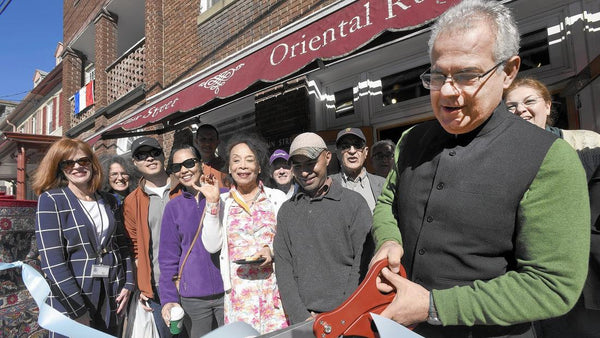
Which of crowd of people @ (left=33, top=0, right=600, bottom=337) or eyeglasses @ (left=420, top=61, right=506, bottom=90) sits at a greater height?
eyeglasses @ (left=420, top=61, right=506, bottom=90)

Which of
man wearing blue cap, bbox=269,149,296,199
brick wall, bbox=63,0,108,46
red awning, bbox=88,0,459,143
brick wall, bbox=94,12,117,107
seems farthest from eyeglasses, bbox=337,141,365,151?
brick wall, bbox=63,0,108,46

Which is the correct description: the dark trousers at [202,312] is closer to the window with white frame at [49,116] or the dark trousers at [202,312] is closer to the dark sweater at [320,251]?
the dark sweater at [320,251]

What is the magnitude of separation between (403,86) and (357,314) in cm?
437

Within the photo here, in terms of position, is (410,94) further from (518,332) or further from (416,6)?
(518,332)

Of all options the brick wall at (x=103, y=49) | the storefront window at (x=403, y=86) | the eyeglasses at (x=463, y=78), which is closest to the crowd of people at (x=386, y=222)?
the eyeglasses at (x=463, y=78)

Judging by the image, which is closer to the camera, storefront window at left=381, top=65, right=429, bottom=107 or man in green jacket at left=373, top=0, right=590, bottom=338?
man in green jacket at left=373, top=0, right=590, bottom=338

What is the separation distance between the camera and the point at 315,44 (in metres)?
3.18

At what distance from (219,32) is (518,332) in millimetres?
6953

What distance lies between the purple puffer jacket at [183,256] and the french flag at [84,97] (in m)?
10.6

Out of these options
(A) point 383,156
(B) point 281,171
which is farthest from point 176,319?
(A) point 383,156

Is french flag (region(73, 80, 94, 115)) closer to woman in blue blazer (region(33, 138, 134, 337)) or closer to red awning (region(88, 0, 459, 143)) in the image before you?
red awning (region(88, 0, 459, 143))

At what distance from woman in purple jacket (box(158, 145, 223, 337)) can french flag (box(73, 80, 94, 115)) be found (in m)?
10.6

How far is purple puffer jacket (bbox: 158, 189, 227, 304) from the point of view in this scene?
255 centimetres

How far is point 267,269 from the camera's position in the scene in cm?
238
